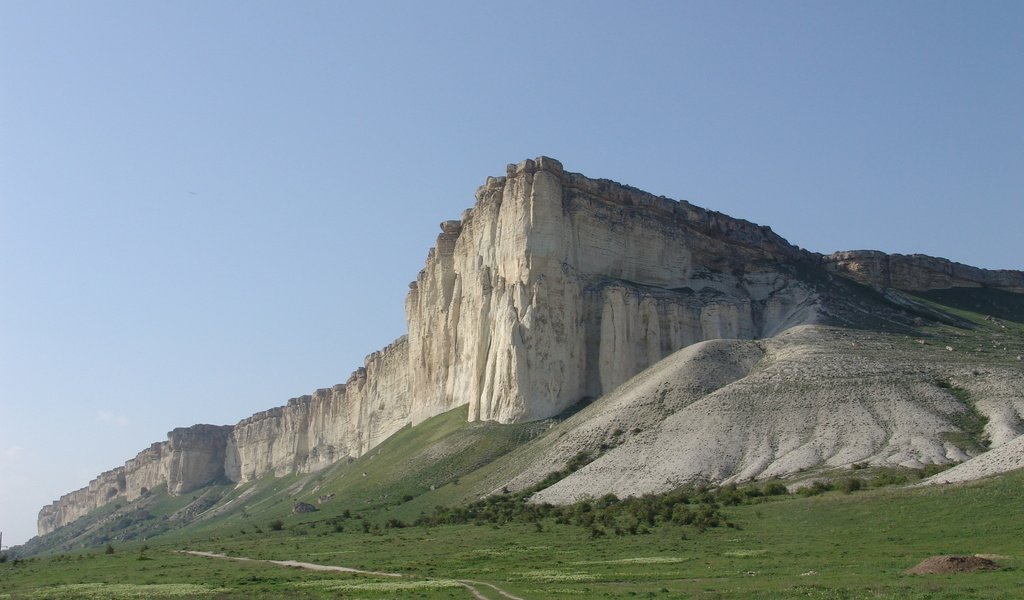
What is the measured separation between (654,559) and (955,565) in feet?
37.7

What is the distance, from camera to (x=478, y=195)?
108 metres

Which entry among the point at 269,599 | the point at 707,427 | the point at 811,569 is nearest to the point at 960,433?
the point at 707,427

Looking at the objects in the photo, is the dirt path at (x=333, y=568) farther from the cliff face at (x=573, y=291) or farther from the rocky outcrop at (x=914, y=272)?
the rocky outcrop at (x=914, y=272)

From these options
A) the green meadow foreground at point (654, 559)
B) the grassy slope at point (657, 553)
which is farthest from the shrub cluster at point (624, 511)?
the grassy slope at point (657, 553)

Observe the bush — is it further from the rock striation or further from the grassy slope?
the rock striation

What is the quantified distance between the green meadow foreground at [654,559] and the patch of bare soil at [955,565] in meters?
0.44

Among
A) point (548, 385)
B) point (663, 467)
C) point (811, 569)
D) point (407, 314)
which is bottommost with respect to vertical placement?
point (811, 569)

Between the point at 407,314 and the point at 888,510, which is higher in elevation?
the point at 407,314

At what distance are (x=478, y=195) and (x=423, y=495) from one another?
3762cm

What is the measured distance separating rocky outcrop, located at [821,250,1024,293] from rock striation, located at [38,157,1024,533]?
0.22 metres

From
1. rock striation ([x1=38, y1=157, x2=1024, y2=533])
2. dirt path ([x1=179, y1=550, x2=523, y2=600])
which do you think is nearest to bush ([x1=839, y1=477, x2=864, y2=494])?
dirt path ([x1=179, y1=550, x2=523, y2=600])

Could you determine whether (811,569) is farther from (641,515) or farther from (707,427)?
(707,427)

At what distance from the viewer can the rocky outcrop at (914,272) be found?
127 metres

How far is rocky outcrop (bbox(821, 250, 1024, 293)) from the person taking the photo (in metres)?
127
